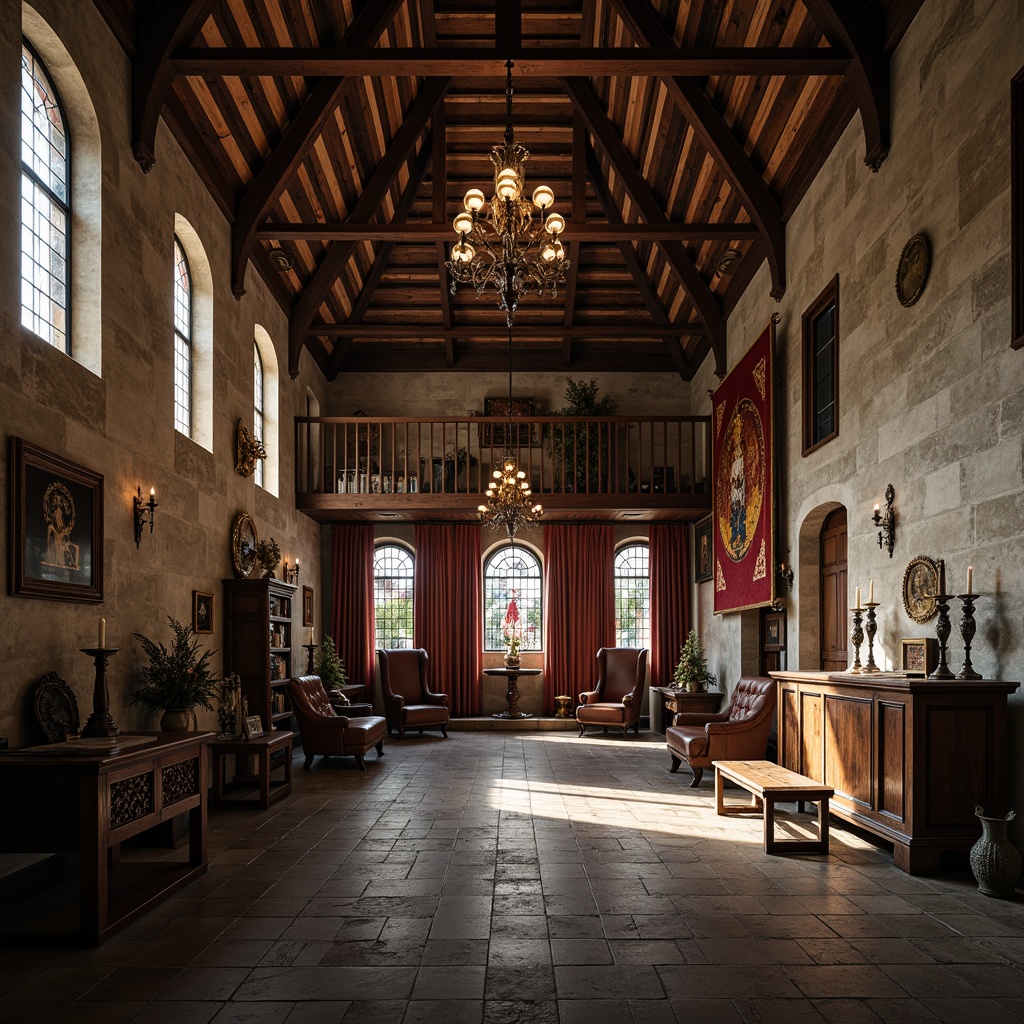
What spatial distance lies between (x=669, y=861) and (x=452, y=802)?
2.37 m

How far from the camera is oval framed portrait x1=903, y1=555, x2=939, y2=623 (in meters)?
5.38

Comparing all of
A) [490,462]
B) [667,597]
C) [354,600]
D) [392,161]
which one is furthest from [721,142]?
[354,600]

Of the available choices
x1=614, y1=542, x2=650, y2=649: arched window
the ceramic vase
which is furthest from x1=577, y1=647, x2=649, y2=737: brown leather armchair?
the ceramic vase

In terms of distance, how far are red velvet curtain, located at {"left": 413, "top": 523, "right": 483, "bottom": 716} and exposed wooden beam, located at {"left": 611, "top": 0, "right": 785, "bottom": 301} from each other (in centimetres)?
647

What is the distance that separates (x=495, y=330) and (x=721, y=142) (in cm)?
514

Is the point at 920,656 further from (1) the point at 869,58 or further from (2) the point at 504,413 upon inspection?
(2) the point at 504,413

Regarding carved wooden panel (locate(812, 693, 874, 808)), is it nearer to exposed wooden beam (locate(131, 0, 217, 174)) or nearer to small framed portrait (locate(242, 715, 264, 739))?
small framed portrait (locate(242, 715, 264, 739))

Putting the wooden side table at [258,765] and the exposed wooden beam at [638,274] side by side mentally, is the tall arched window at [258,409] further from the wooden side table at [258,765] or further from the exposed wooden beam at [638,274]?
the exposed wooden beam at [638,274]

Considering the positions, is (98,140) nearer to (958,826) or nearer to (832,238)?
(832,238)

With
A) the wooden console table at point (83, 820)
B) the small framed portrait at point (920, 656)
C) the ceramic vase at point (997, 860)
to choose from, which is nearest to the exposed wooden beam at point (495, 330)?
the small framed portrait at point (920, 656)

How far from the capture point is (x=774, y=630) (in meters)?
9.14

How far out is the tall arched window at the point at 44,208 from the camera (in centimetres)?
507

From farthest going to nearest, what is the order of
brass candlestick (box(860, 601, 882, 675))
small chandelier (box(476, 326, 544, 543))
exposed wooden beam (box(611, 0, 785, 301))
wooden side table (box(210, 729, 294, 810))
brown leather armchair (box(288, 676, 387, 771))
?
small chandelier (box(476, 326, 544, 543)), brown leather armchair (box(288, 676, 387, 771)), exposed wooden beam (box(611, 0, 785, 301)), wooden side table (box(210, 729, 294, 810)), brass candlestick (box(860, 601, 882, 675))

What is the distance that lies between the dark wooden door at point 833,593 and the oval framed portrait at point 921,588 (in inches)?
63.4
